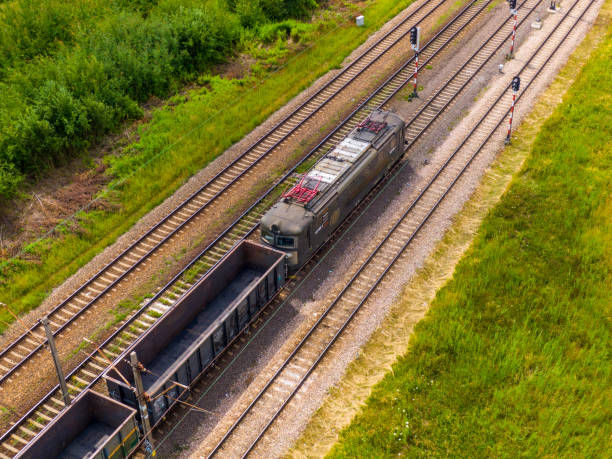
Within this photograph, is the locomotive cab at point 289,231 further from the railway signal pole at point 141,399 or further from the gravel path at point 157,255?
the railway signal pole at point 141,399

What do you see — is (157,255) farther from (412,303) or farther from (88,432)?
(412,303)

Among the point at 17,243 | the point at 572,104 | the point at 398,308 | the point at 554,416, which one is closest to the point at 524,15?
the point at 572,104

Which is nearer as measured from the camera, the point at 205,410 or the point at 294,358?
the point at 205,410

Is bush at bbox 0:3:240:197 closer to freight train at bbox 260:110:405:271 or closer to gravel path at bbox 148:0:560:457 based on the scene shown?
freight train at bbox 260:110:405:271

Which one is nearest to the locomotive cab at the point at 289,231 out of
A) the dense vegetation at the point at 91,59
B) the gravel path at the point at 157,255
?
the gravel path at the point at 157,255

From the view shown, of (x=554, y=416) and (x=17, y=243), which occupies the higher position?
(x=17, y=243)

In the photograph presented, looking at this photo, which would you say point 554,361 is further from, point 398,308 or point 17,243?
point 17,243
